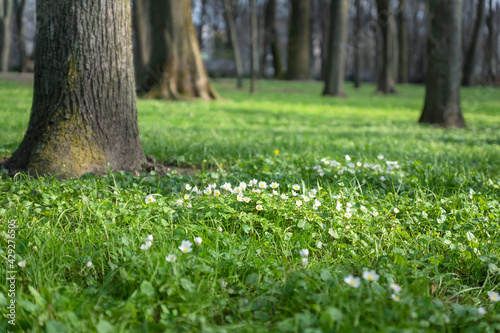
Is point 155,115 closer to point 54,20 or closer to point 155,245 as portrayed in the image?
point 54,20

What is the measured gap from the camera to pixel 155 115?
7.85 metres

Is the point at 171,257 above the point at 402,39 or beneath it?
beneath

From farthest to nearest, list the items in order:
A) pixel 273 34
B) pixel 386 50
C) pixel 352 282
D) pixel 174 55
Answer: pixel 273 34 < pixel 386 50 < pixel 174 55 < pixel 352 282

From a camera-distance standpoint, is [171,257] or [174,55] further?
[174,55]

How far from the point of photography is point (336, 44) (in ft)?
51.8

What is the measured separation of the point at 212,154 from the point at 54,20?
76.3 inches

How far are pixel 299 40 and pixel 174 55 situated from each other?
17.0m

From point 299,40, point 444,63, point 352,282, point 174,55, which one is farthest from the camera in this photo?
point 299,40

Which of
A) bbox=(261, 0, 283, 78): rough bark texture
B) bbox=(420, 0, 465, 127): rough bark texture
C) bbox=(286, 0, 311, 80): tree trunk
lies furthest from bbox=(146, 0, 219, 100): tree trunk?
bbox=(261, 0, 283, 78): rough bark texture

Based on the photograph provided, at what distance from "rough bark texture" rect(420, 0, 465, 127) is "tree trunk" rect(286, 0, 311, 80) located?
19512mm

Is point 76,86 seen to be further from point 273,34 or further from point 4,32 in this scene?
point 273,34

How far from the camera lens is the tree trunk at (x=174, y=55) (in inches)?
436

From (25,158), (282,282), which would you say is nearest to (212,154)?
(25,158)

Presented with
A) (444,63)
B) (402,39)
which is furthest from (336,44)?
(402,39)
